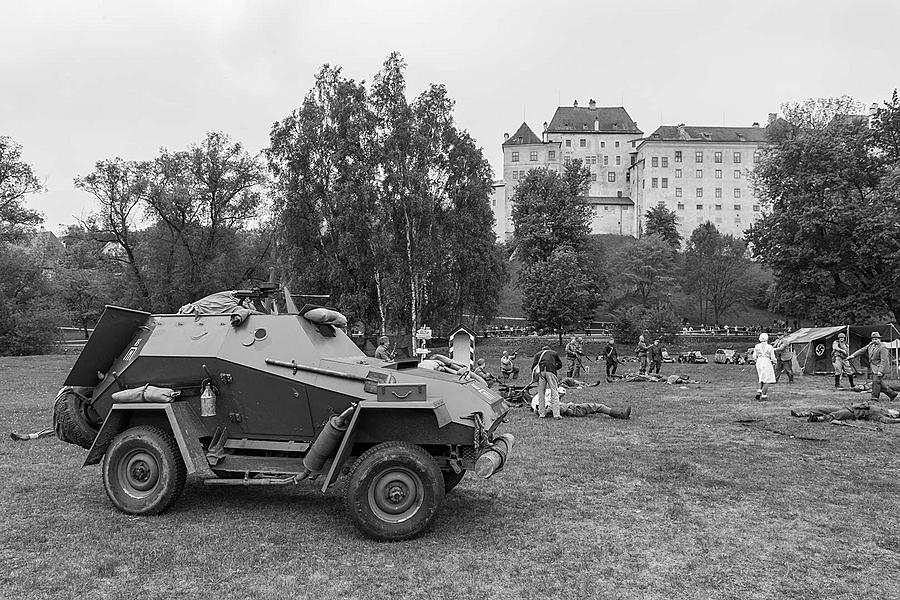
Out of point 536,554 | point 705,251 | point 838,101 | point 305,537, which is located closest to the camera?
point 536,554

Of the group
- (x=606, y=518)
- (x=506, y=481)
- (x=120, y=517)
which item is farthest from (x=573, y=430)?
(x=120, y=517)

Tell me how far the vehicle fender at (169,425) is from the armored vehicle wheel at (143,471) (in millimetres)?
157

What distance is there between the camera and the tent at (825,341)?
2815cm

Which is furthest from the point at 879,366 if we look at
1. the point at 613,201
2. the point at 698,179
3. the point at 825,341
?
the point at 698,179

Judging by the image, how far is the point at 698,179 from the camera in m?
100

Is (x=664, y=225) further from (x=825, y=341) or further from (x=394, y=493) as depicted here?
(x=394, y=493)

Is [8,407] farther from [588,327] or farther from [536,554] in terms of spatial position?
[588,327]

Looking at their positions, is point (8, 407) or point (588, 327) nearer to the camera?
point (8, 407)

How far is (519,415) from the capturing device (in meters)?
16.2

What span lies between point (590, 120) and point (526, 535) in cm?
10578

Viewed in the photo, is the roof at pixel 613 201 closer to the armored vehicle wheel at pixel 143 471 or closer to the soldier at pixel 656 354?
the soldier at pixel 656 354

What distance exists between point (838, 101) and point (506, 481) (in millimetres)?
47657

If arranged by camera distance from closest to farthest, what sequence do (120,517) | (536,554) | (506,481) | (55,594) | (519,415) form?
(55,594) < (536,554) < (120,517) < (506,481) < (519,415)

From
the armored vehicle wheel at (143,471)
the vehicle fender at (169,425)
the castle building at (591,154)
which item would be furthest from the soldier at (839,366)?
the castle building at (591,154)
